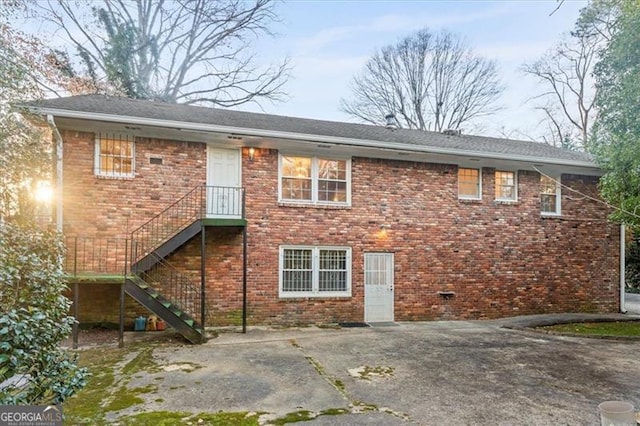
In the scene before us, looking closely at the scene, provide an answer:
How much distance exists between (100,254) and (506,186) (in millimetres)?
11523

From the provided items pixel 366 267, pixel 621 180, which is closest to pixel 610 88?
pixel 621 180

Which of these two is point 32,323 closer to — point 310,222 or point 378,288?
point 310,222

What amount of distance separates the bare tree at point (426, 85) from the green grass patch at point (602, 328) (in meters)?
17.1

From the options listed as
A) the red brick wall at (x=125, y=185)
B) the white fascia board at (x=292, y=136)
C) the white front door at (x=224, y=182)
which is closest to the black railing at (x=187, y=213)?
the white front door at (x=224, y=182)

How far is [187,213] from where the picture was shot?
31.2ft

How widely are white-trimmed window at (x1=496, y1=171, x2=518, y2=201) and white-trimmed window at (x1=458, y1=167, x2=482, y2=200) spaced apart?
0.68 metres

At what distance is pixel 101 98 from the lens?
1050 cm

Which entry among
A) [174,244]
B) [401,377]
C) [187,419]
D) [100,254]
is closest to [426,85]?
[174,244]

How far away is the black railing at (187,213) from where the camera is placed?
9117 mm

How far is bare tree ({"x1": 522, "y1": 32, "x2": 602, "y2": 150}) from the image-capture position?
931 inches

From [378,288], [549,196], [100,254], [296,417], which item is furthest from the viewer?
[549,196]

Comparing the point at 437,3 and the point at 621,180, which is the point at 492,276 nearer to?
the point at 621,180

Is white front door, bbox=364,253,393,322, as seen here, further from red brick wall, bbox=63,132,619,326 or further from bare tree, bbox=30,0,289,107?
bare tree, bbox=30,0,289,107

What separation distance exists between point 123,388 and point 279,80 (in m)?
18.4
